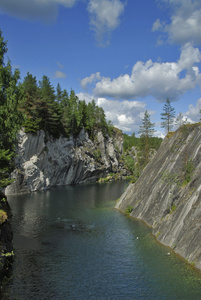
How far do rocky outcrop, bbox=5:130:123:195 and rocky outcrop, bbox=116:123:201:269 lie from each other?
116 ft

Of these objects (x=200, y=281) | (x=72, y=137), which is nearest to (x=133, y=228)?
(x=200, y=281)

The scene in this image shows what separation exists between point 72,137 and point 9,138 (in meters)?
77.5

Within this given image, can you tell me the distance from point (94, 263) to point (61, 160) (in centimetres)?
6939

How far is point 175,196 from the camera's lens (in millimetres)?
34781

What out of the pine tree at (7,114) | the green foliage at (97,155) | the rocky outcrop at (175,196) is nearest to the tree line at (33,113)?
the pine tree at (7,114)

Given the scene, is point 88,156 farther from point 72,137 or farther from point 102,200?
point 102,200

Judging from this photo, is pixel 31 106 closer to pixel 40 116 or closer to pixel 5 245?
pixel 40 116

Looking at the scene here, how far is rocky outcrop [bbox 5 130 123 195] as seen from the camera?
74500 mm

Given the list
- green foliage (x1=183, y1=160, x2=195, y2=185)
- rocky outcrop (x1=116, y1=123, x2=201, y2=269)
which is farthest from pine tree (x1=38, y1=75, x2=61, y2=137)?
green foliage (x1=183, y1=160, x2=195, y2=185)

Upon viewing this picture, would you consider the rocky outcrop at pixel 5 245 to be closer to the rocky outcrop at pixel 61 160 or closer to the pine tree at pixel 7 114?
the pine tree at pixel 7 114

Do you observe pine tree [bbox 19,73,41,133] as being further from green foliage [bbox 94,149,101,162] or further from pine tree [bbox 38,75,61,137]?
green foliage [bbox 94,149,101,162]

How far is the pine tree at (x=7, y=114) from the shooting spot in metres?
23.8

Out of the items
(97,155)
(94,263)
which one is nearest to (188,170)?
(94,263)

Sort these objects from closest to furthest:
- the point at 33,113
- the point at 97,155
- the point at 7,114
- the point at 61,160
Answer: the point at 7,114
the point at 33,113
the point at 61,160
the point at 97,155
